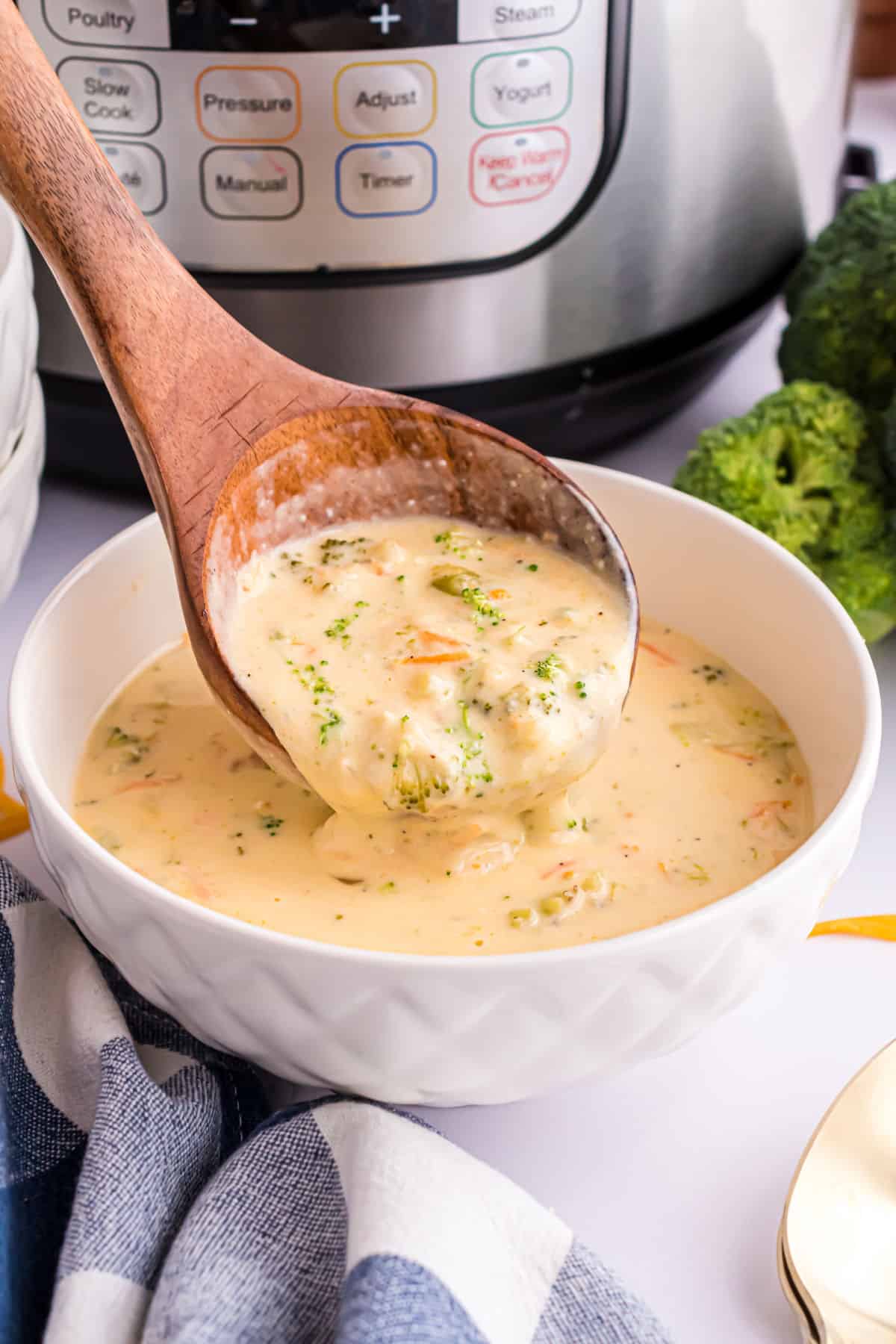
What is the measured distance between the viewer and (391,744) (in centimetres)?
79

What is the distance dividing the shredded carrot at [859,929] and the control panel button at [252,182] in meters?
0.58

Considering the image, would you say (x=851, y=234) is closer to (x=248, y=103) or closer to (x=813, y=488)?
(x=813, y=488)

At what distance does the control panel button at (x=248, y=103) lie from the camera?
0.96 meters

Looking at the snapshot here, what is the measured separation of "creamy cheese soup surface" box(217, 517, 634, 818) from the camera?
791 millimetres

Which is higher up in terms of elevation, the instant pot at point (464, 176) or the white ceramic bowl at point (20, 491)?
the instant pot at point (464, 176)

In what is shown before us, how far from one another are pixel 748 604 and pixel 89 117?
537 mm

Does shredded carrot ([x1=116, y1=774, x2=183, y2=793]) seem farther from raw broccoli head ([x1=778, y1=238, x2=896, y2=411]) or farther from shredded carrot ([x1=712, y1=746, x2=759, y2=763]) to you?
raw broccoli head ([x1=778, y1=238, x2=896, y2=411])

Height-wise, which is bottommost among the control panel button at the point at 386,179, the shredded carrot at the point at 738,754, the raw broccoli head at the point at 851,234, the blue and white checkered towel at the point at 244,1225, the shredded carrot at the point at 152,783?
the blue and white checkered towel at the point at 244,1225

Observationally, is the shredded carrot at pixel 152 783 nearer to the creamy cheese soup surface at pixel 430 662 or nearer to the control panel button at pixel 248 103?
the creamy cheese soup surface at pixel 430 662

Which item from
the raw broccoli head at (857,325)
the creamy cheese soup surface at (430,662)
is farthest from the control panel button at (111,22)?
the raw broccoli head at (857,325)

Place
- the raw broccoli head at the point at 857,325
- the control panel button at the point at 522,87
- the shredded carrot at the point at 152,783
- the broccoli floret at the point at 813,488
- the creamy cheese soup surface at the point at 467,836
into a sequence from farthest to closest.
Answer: the raw broccoli head at the point at 857,325
the broccoli floret at the point at 813,488
the control panel button at the point at 522,87
the shredded carrot at the point at 152,783
the creamy cheese soup surface at the point at 467,836

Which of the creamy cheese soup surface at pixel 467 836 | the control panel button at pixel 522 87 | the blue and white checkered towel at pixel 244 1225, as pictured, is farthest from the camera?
the control panel button at pixel 522 87

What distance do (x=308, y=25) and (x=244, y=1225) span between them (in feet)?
2.29

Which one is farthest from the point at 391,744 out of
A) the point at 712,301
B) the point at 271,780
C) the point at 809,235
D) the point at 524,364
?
the point at 809,235
